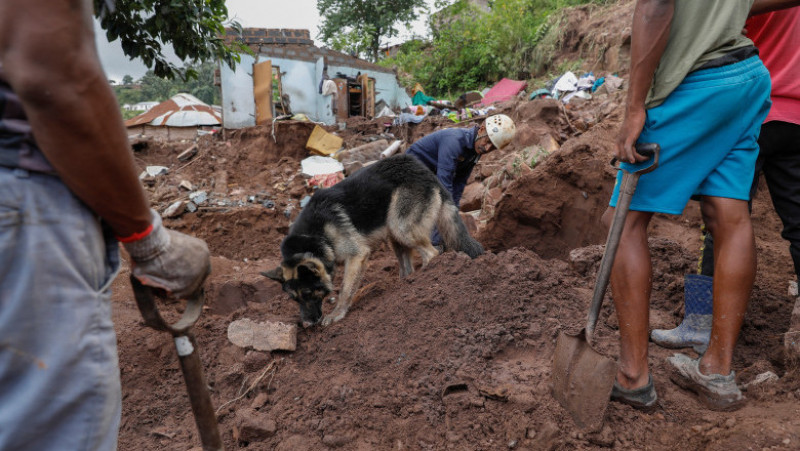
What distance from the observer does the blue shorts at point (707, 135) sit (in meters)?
1.91

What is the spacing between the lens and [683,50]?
6.32ft

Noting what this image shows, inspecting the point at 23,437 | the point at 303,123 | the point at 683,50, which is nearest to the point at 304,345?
the point at 23,437

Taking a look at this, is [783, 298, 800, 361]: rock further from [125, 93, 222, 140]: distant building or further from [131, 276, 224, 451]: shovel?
[125, 93, 222, 140]: distant building

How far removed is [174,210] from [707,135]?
29.2 ft

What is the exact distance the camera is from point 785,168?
2.37 metres

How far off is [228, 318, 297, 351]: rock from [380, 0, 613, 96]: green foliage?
48.5 feet

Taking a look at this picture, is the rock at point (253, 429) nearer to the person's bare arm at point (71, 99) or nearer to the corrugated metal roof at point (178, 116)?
the person's bare arm at point (71, 99)

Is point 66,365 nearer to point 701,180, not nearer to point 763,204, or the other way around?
point 701,180

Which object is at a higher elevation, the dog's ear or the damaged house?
the damaged house

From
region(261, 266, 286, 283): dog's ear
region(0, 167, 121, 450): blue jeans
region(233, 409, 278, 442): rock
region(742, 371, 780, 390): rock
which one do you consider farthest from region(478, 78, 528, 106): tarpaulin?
region(0, 167, 121, 450): blue jeans

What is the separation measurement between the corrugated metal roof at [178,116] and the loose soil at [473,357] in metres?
19.4

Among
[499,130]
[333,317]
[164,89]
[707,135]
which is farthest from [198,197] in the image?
[164,89]

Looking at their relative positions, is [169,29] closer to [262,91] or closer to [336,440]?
[336,440]

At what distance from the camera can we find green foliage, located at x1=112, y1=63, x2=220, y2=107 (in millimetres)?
41531
